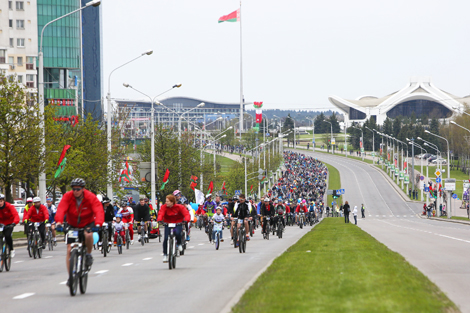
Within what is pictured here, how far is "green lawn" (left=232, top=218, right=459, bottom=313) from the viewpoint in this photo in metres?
8.36

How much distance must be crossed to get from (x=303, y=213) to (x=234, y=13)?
83.3 meters

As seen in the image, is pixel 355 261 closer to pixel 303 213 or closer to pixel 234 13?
pixel 303 213

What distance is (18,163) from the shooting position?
98.0ft

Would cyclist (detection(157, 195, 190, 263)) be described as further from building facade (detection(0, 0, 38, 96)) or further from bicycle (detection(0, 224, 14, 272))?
building facade (detection(0, 0, 38, 96))

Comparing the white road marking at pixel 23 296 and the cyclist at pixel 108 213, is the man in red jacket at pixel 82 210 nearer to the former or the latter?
the white road marking at pixel 23 296

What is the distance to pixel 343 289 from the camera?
32.1 ft

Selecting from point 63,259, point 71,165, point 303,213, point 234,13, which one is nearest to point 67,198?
point 63,259

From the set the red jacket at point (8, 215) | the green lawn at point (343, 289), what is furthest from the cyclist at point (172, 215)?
the red jacket at point (8, 215)

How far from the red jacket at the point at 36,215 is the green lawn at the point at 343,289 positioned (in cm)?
822

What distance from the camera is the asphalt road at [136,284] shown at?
9.98m

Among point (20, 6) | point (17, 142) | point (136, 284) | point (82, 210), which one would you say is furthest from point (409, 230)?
point (20, 6)

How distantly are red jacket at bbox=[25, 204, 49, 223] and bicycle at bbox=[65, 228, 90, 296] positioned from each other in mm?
9253

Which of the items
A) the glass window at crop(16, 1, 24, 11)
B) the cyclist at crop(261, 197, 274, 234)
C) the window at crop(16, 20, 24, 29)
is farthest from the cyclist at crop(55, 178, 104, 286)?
the glass window at crop(16, 1, 24, 11)

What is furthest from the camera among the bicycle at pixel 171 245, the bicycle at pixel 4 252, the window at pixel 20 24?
the window at pixel 20 24
